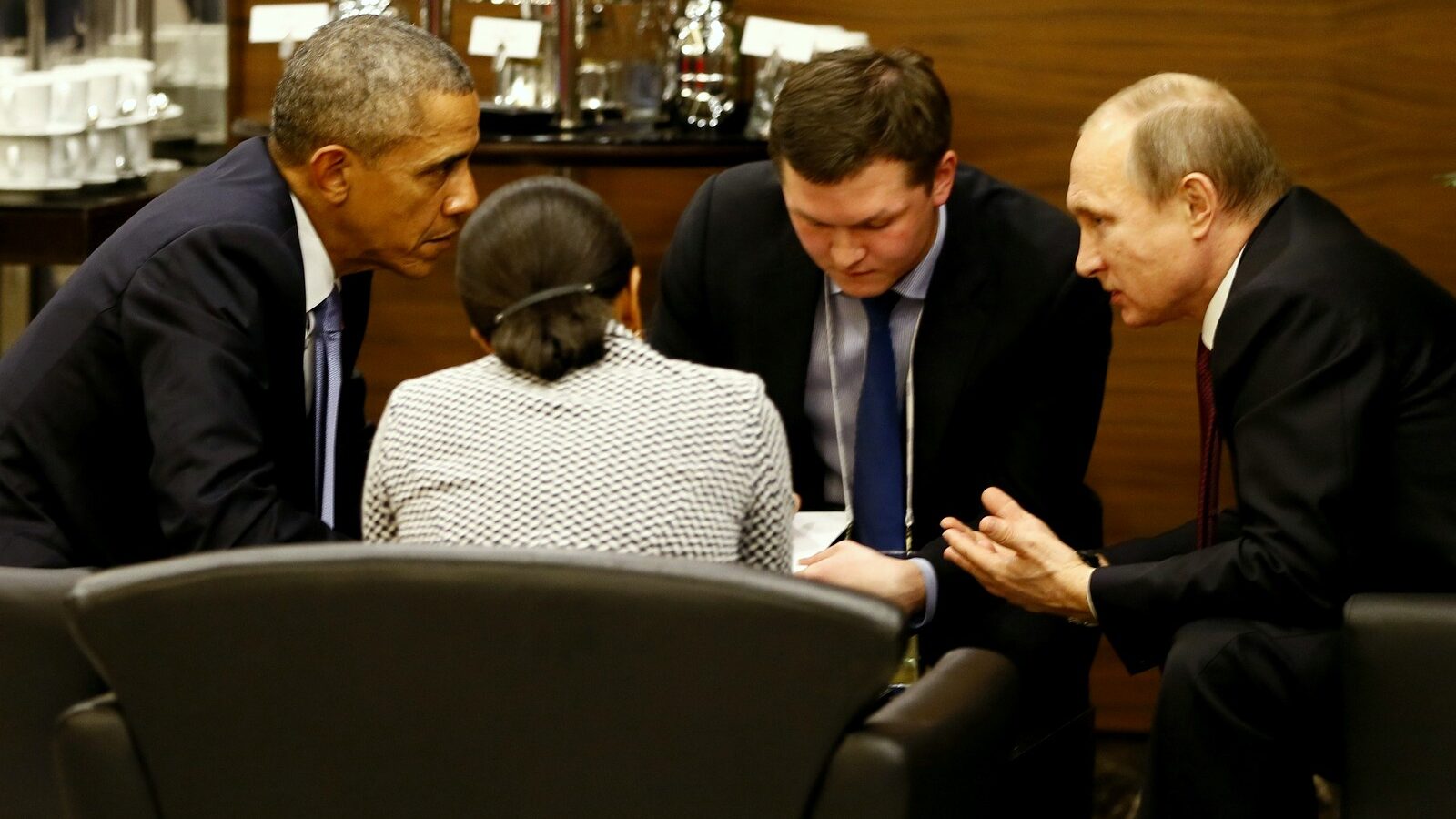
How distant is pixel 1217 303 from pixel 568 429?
36.2 inches

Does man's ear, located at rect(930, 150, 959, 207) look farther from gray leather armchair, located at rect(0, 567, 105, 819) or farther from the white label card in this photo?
gray leather armchair, located at rect(0, 567, 105, 819)

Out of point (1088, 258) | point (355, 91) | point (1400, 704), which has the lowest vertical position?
point (1400, 704)

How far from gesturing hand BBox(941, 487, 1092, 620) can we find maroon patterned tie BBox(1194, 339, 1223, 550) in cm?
21

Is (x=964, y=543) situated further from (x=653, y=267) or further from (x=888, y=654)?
(x=653, y=267)

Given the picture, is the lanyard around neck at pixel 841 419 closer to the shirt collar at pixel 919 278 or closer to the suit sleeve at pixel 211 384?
the shirt collar at pixel 919 278

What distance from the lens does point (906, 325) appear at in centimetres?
248

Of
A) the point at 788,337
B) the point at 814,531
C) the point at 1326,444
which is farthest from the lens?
the point at 788,337

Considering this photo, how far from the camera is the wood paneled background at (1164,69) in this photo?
10.6ft

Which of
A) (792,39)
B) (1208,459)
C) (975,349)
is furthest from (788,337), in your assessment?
(792,39)

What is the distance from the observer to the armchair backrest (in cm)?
125

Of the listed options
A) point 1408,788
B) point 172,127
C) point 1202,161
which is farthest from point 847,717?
point 172,127

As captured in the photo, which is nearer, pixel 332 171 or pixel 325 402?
pixel 332 171

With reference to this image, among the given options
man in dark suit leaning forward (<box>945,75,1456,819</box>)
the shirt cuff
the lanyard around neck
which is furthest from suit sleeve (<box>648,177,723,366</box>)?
man in dark suit leaning forward (<box>945,75,1456,819</box>)

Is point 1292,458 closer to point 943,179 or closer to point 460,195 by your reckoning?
point 943,179
